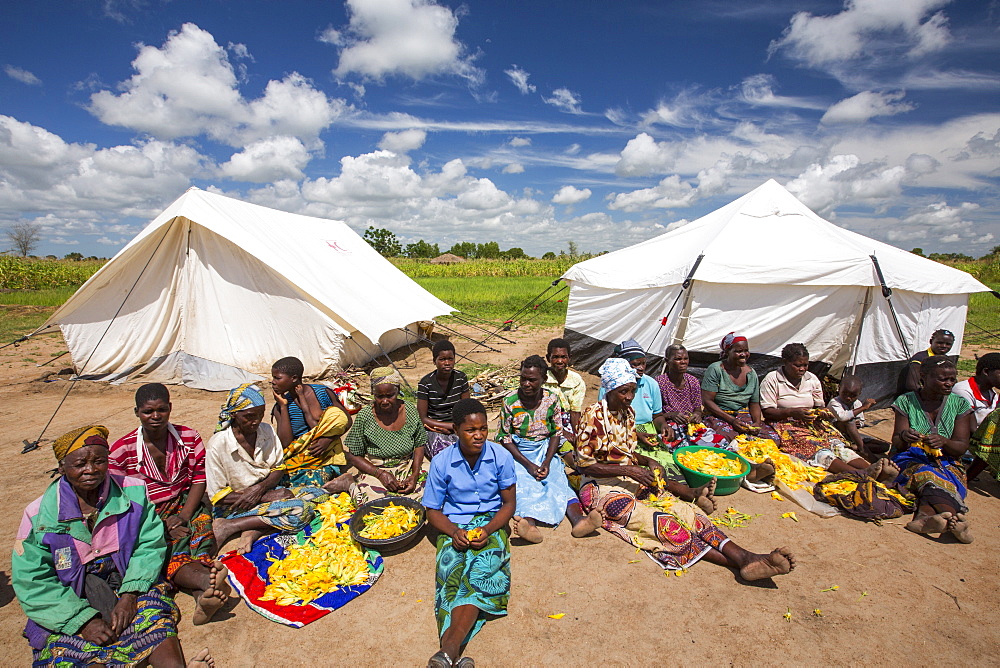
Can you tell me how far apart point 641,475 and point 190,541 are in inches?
129

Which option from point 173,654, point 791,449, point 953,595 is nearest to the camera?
point 173,654

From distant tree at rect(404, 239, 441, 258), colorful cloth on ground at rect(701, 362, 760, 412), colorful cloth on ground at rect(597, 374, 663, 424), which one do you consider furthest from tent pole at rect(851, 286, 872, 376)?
distant tree at rect(404, 239, 441, 258)

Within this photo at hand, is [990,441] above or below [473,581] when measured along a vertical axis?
above

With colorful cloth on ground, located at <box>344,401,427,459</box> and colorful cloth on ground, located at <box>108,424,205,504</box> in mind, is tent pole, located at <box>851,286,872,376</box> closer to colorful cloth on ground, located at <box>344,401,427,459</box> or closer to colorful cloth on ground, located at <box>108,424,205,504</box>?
colorful cloth on ground, located at <box>344,401,427,459</box>

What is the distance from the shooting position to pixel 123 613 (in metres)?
2.43

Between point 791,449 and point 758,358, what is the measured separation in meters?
2.46

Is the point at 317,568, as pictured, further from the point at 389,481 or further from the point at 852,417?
the point at 852,417

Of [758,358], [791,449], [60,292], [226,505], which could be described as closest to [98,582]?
[226,505]

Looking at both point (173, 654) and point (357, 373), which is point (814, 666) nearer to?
point (173, 654)

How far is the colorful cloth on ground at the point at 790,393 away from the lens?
493cm

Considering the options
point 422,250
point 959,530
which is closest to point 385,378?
point 959,530

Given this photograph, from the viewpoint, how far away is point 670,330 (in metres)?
7.02

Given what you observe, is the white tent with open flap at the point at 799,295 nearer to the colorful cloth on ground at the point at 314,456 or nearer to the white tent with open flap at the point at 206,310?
the white tent with open flap at the point at 206,310

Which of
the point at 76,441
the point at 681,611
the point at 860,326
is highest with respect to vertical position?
the point at 860,326
